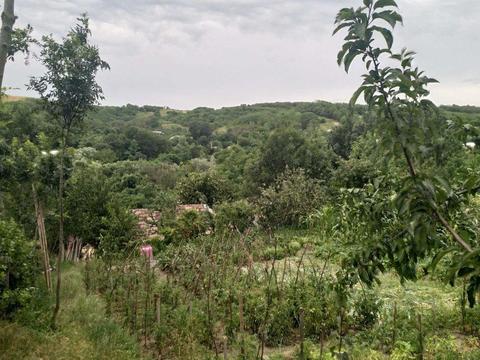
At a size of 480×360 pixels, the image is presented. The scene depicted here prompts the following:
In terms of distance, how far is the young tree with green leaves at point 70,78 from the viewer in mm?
4973

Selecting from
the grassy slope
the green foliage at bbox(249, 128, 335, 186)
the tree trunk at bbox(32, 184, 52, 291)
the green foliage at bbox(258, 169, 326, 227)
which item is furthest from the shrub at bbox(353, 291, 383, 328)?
the green foliage at bbox(249, 128, 335, 186)

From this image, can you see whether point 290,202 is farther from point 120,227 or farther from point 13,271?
point 13,271

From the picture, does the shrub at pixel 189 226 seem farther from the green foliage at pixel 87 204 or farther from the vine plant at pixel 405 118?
the vine plant at pixel 405 118

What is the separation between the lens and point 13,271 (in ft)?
17.2

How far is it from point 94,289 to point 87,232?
5.43 metres

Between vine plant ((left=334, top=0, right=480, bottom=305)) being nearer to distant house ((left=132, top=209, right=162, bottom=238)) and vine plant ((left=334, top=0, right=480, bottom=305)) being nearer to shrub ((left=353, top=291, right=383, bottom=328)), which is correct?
shrub ((left=353, top=291, right=383, bottom=328))

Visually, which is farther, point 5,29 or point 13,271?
point 13,271

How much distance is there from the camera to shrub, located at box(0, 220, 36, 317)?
484 cm

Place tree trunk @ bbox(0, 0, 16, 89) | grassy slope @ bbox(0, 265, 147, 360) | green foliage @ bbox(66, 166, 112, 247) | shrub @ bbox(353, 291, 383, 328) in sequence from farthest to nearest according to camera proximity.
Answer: green foliage @ bbox(66, 166, 112, 247) → shrub @ bbox(353, 291, 383, 328) → grassy slope @ bbox(0, 265, 147, 360) → tree trunk @ bbox(0, 0, 16, 89)

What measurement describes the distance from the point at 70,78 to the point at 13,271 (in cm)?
262

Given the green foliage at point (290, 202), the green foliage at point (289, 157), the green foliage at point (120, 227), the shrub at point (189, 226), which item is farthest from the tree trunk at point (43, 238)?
the green foliage at point (289, 157)

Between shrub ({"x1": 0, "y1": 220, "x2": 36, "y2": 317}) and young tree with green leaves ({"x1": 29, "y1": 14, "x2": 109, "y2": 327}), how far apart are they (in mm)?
494

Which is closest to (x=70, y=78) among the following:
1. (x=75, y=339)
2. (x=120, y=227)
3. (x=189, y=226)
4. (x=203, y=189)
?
(x=75, y=339)

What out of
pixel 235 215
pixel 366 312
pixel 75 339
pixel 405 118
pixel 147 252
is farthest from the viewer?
pixel 235 215
